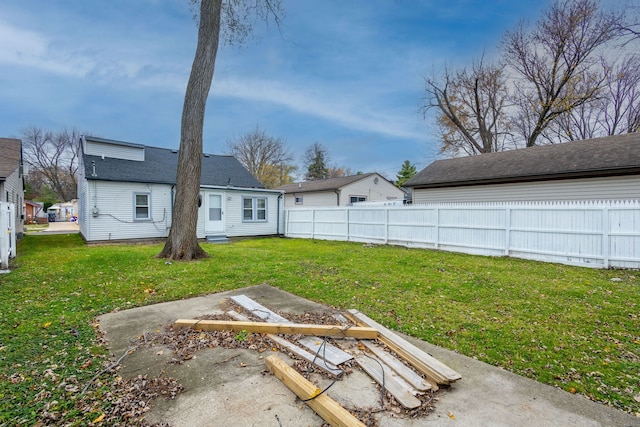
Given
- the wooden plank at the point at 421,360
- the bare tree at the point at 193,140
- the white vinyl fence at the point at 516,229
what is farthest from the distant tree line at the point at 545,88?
the wooden plank at the point at 421,360

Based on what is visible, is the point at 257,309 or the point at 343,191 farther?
the point at 343,191

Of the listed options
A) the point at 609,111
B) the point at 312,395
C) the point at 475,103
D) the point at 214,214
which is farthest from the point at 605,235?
the point at 609,111

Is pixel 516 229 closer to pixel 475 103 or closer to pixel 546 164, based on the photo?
pixel 546 164

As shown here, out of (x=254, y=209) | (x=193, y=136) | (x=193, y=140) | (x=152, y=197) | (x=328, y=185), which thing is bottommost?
(x=254, y=209)

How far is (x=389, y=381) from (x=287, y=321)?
161 centimetres

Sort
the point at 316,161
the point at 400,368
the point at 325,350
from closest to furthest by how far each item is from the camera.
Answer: the point at 400,368, the point at 325,350, the point at 316,161

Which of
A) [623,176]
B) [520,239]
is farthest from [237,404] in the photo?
[623,176]

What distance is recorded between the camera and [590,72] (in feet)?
56.5

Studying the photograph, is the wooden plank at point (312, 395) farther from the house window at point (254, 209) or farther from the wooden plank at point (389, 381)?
the house window at point (254, 209)

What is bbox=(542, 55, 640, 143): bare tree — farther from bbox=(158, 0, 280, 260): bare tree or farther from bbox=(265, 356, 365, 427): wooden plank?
bbox=(265, 356, 365, 427): wooden plank

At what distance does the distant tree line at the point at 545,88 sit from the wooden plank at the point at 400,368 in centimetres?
2033

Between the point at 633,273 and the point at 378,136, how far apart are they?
24024 millimetres

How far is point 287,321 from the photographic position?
3.77 meters

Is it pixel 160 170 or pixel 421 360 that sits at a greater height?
pixel 160 170
